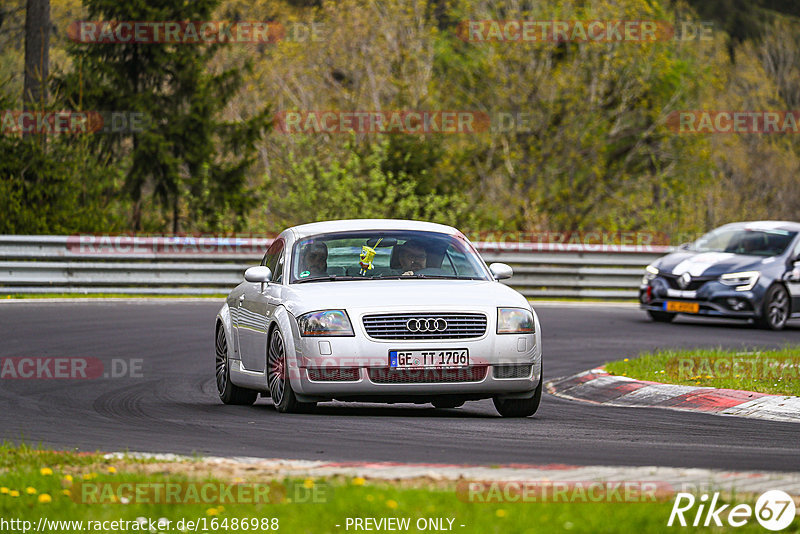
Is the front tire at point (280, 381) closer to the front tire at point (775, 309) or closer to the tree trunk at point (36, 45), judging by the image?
the front tire at point (775, 309)

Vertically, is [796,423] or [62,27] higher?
[62,27]

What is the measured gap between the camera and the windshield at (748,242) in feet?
73.6

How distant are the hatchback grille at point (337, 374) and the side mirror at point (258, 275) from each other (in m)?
1.43

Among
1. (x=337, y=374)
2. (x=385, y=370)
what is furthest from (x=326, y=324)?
(x=385, y=370)

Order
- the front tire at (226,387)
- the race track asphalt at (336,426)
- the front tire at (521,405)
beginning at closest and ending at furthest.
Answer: the race track asphalt at (336,426) → the front tire at (521,405) → the front tire at (226,387)

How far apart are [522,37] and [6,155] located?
17.0 metres

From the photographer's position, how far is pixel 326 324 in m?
10.4

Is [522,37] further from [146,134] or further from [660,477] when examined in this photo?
[660,477]

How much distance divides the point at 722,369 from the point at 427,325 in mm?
4846

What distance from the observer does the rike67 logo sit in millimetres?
5863

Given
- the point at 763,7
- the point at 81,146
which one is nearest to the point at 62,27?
the point at 81,146

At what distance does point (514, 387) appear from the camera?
35.1 feet

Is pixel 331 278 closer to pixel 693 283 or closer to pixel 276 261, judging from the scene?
pixel 276 261

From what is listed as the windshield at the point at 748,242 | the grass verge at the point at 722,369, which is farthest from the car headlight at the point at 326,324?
the windshield at the point at 748,242
